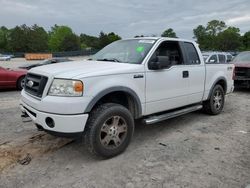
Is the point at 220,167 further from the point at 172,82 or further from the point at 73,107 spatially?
the point at 73,107

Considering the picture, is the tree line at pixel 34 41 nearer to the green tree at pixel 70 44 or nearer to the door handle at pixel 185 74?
the green tree at pixel 70 44

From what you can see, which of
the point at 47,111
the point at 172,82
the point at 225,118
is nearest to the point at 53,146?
the point at 47,111

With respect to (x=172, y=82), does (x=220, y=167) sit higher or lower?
lower

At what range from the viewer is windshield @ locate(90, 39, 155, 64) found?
4.55 m

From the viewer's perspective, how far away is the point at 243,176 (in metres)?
3.47

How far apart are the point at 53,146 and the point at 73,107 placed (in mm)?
1297

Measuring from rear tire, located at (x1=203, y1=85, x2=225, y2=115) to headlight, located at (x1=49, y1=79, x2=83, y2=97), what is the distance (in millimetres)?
3753

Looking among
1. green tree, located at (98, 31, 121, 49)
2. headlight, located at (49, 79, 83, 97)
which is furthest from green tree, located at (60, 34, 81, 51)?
headlight, located at (49, 79, 83, 97)

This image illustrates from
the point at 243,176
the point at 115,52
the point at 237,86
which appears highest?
the point at 115,52

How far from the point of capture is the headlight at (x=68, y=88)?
3508 mm

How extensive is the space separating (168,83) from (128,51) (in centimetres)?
94

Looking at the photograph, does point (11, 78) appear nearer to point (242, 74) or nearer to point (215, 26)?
point (242, 74)

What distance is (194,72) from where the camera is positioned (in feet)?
17.8

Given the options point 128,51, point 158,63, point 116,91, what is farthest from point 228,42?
point 116,91
